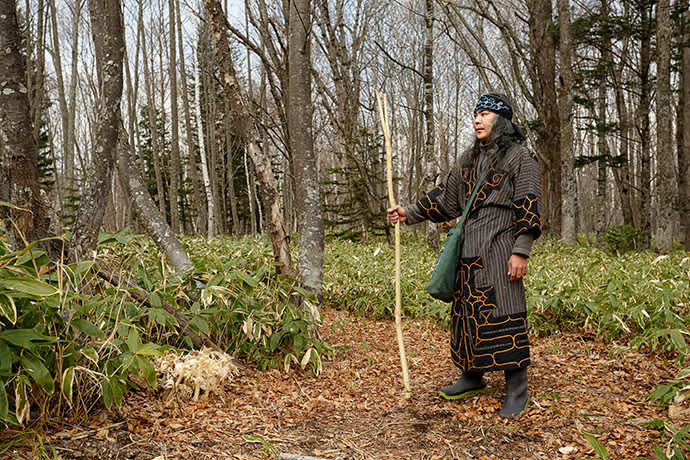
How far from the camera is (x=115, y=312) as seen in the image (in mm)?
2633

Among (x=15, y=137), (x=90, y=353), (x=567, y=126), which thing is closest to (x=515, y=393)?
(x=90, y=353)

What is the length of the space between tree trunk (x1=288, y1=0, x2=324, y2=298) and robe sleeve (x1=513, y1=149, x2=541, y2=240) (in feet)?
5.65

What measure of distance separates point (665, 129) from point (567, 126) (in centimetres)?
171

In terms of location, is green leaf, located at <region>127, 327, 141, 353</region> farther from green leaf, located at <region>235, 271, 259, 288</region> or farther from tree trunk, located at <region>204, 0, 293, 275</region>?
tree trunk, located at <region>204, 0, 293, 275</region>

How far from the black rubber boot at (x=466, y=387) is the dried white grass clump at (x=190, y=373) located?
143 centimetres

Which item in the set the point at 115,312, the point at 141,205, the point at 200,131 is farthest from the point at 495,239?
the point at 200,131

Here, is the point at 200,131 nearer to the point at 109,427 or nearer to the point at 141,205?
the point at 141,205

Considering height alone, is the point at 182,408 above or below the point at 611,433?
above

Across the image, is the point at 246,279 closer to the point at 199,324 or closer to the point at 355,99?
the point at 199,324

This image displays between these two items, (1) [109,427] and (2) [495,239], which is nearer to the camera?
(1) [109,427]

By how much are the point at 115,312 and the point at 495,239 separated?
2274 millimetres

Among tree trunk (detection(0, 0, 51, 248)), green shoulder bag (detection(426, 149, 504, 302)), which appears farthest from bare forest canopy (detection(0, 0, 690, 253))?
green shoulder bag (detection(426, 149, 504, 302))

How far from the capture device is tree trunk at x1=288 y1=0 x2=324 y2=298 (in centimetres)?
392

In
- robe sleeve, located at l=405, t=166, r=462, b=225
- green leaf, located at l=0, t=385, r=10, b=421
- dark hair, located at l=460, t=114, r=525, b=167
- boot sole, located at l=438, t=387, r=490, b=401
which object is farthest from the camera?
robe sleeve, located at l=405, t=166, r=462, b=225
